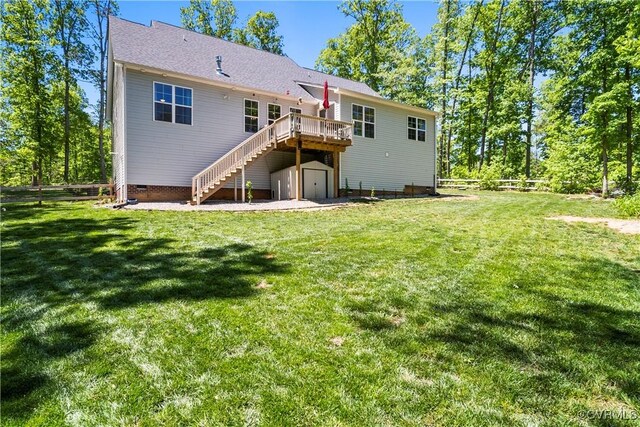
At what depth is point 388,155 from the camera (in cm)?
1784

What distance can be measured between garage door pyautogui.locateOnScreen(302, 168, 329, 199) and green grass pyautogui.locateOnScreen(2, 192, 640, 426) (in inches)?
353

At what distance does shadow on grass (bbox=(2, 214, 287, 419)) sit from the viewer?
259cm

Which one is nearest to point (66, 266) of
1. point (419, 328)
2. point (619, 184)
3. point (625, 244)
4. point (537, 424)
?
point (419, 328)

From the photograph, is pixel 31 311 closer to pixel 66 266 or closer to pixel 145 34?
pixel 66 266

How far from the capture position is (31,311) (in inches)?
134

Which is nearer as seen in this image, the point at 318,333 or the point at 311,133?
the point at 318,333

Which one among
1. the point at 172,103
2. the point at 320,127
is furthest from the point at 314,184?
the point at 172,103

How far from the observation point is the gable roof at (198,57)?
13.5 m

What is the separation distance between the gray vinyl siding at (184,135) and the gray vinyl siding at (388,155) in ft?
13.0

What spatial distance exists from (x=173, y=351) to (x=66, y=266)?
3.38m

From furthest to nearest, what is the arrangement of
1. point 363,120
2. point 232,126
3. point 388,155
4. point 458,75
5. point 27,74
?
point 458,75 → point 27,74 → point 388,155 → point 363,120 → point 232,126

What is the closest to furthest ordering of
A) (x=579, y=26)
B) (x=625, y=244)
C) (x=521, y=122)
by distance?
(x=625, y=244), (x=579, y=26), (x=521, y=122)

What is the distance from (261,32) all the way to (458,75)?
63.5ft

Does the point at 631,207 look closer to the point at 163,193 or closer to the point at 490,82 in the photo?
the point at 163,193
